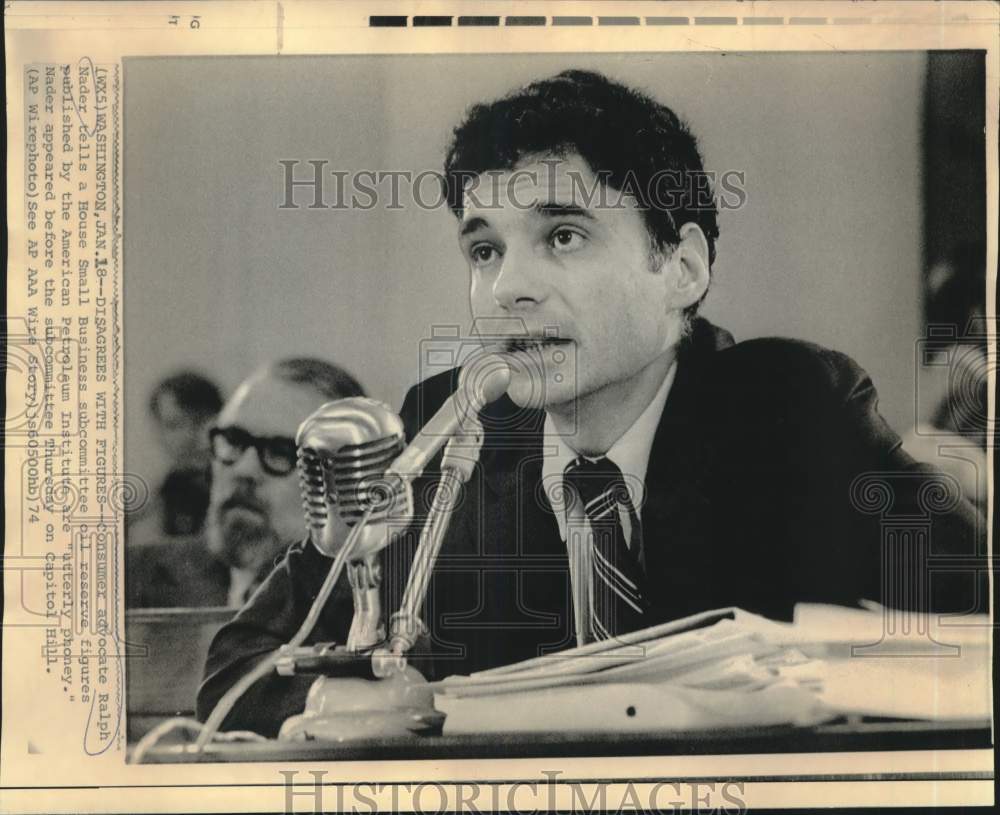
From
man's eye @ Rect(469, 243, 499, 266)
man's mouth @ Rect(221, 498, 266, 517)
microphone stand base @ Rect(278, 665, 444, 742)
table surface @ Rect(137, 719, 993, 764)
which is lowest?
table surface @ Rect(137, 719, 993, 764)

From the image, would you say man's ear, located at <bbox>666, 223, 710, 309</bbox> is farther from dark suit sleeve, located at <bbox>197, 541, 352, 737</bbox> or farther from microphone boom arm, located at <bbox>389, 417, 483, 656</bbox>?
dark suit sleeve, located at <bbox>197, 541, 352, 737</bbox>

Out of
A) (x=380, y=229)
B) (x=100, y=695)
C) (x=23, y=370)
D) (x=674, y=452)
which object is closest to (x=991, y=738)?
(x=674, y=452)

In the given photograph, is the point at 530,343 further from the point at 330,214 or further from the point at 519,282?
the point at 330,214

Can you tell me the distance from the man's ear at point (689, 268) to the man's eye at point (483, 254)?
8.1 inches

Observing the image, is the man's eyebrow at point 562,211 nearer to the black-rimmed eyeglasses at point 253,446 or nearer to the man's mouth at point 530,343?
the man's mouth at point 530,343

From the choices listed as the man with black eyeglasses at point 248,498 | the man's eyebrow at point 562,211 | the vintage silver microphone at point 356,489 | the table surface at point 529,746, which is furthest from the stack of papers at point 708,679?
the man's eyebrow at point 562,211

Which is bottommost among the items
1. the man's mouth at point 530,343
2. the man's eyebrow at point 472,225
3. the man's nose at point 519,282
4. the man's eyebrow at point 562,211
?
the man's mouth at point 530,343

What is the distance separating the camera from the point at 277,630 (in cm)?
119

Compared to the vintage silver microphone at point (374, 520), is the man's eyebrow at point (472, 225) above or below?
above

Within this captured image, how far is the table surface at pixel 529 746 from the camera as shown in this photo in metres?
1.20

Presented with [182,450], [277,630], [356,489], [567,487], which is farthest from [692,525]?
[182,450]

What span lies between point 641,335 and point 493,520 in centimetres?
28

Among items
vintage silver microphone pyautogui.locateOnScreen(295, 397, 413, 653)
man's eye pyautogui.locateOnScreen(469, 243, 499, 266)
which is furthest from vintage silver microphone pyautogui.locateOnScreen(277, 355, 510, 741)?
man's eye pyautogui.locateOnScreen(469, 243, 499, 266)

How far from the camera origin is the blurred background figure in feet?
3.90
